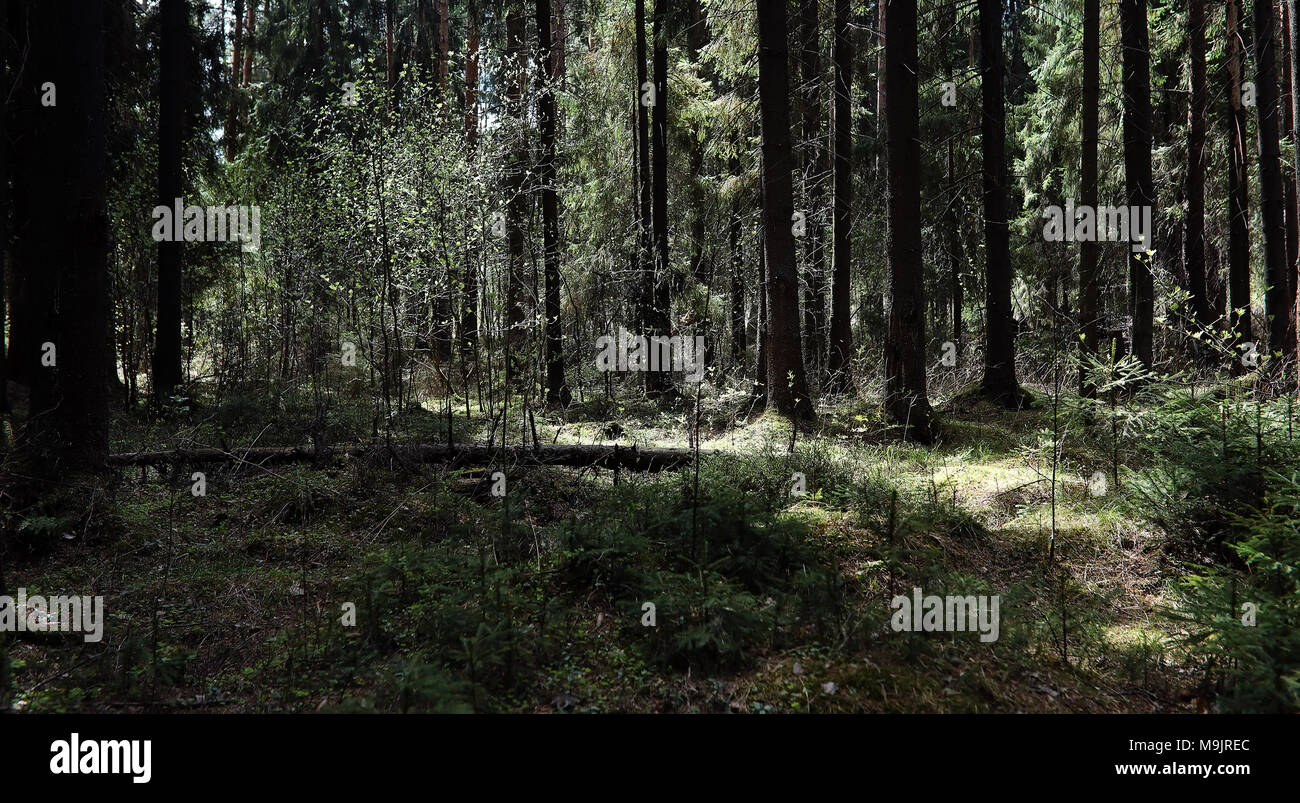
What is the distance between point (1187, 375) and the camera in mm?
6586

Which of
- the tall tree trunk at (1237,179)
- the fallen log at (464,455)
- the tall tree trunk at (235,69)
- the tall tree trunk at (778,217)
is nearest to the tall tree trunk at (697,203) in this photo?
the tall tree trunk at (778,217)

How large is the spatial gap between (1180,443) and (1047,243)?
13430mm

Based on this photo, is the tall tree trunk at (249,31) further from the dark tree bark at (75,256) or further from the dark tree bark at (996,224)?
the dark tree bark at (996,224)

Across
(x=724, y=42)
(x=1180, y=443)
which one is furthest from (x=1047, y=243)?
(x=1180, y=443)

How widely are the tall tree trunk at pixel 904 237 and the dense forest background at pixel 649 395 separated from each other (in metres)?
0.05

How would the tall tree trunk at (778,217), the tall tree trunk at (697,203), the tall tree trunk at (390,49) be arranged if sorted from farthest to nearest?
the tall tree trunk at (390,49), the tall tree trunk at (697,203), the tall tree trunk at (778,217)

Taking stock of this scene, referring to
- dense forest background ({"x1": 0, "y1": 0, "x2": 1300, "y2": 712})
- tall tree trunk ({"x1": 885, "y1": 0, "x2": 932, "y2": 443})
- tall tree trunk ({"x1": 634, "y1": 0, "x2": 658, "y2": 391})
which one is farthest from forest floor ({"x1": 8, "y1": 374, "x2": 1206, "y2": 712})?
tall tree trunk ({"x1": 634, "y1": 0, "x2": 658, "y2": 391})

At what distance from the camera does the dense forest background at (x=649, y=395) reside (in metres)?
4.15

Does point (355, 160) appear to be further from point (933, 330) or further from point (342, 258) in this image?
point (933, 330)

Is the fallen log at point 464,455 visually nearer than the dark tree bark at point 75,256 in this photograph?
No

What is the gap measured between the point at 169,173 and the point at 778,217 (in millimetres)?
10555

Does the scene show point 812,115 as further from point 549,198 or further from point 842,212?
point 549,198

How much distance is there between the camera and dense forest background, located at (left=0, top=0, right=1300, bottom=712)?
4148mm

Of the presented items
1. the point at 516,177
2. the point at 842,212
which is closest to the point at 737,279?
the point at 842,212
